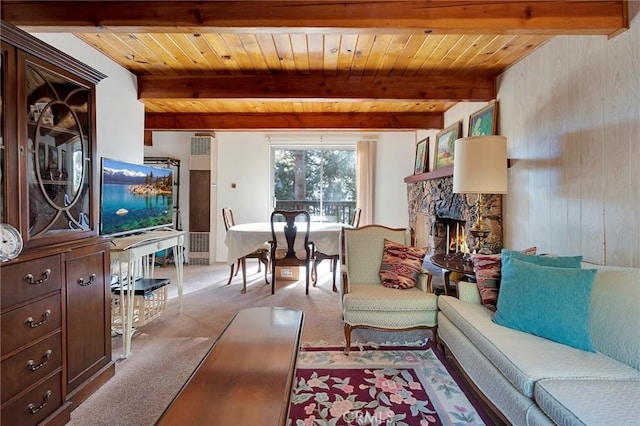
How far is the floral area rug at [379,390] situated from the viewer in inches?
68.3

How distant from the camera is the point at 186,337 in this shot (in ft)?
8.95

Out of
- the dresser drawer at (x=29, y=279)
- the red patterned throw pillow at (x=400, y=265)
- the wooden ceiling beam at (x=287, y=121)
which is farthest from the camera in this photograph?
the wooden ceiling beam at (x=287, y=121)

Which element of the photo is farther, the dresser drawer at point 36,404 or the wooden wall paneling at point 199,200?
the wooden wall paneling at point 199,200

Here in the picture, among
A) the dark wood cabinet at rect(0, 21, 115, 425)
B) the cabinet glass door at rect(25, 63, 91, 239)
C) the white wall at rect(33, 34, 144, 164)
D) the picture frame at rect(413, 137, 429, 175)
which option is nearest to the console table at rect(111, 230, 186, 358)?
the dark wood cabinet at rect(0, 21, 115, 425)

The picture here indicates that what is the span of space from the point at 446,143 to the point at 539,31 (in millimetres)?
2307

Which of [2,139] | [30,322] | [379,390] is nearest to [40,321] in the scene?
[30,322]

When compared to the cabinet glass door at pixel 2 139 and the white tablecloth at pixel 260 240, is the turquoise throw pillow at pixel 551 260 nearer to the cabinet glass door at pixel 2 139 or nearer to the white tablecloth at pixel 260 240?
the white tablecloth at pixel 260 240

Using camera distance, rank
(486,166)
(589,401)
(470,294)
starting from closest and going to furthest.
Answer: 1. (589,401)
2. (470,294)
3. (486,166)

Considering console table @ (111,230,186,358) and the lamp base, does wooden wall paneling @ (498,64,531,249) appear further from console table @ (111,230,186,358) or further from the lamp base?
console table @ (111,230,186,358)

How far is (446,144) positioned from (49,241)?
4.06 m

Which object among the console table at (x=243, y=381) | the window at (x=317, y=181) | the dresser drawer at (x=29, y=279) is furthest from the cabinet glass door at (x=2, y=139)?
the window at (x=317, y=181)

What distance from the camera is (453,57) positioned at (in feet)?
9.61

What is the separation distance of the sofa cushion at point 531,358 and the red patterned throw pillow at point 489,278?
0.97 ft

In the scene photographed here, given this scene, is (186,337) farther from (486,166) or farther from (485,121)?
(485,121)
